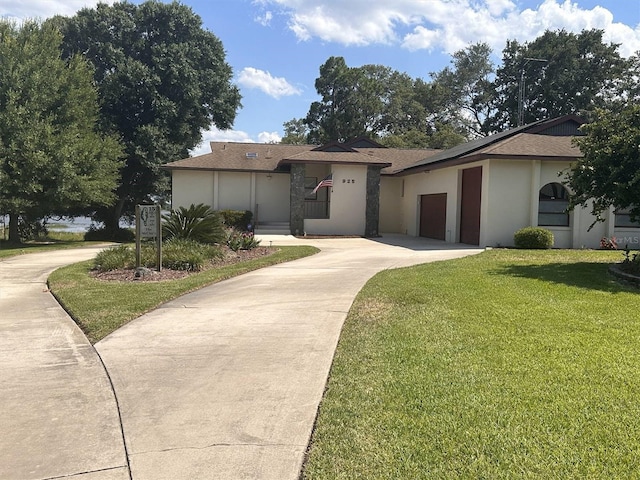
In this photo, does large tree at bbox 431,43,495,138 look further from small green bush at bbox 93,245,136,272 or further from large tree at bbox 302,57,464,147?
small green bush at bbox 93,245,136,272

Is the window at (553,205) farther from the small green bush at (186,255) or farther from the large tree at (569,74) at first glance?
the large tree at (569,74)

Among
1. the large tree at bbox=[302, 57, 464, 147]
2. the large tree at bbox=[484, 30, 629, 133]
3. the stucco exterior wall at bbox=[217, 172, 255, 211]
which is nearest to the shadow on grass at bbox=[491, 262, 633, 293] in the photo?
the stucco exterior wall at bbox=[217, 172, 255, 211]

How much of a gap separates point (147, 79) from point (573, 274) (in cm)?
2517

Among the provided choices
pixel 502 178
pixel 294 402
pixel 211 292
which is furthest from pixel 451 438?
pixel 502 178

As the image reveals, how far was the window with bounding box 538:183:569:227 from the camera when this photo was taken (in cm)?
1759

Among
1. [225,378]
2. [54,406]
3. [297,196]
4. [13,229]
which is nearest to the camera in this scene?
[54,406]

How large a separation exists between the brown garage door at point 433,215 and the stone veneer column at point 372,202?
2.22 metres

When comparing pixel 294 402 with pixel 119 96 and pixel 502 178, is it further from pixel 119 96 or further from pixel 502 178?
pixel 119 96

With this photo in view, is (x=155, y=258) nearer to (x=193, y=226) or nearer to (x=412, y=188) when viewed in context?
(x=193, y=226)

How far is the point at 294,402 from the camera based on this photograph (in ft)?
13.0

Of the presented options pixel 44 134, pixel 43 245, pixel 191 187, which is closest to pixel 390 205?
pixel 191 187

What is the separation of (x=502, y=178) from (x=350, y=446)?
15.8 m

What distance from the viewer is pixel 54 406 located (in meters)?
3.91

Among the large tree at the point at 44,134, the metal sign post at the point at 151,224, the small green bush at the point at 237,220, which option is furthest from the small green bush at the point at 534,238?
the large tree at the point at 44,134
